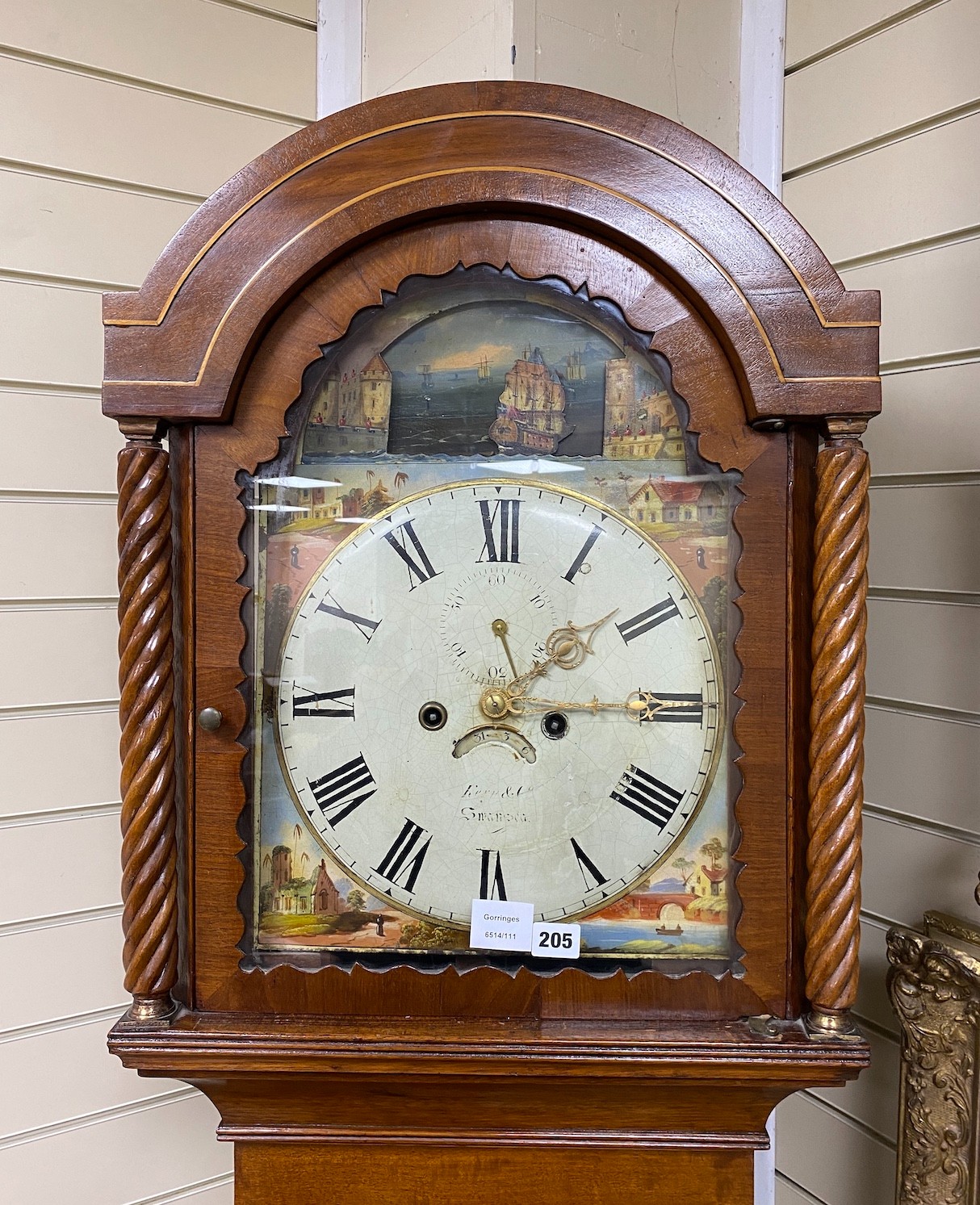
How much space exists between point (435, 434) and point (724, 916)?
0.51 meters

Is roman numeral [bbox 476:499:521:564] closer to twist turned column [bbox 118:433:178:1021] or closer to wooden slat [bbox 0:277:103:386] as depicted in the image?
twist turned column [bbox 118:433:178:1021]

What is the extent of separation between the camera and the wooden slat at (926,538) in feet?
3.46

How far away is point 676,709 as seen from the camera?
800 mm

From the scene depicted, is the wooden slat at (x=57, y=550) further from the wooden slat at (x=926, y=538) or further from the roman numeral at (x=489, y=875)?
the wooden slat at (x=926, y=538)

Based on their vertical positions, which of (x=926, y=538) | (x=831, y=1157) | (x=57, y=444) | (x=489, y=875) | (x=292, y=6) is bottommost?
(x=831, y=1157)

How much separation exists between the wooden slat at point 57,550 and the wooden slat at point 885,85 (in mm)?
1021

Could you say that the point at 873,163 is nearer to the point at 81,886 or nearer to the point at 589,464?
the point at 589,464

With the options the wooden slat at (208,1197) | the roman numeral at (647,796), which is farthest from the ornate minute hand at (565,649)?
the wooden slat at (208,1197)

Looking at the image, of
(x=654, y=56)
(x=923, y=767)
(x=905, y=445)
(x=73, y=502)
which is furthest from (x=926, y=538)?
(x=73, y=502)

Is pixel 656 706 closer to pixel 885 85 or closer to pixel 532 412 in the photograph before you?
pixel 532 412

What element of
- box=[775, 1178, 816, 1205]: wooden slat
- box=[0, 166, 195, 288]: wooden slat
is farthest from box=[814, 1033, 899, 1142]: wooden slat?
box=[0, 166, 195, 288]: wooden slat

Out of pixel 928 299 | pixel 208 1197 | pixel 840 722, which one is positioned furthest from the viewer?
pixel 208 1197

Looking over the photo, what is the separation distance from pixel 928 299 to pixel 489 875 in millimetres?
854

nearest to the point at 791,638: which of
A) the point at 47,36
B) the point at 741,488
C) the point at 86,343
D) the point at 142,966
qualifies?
the point at 741,488
